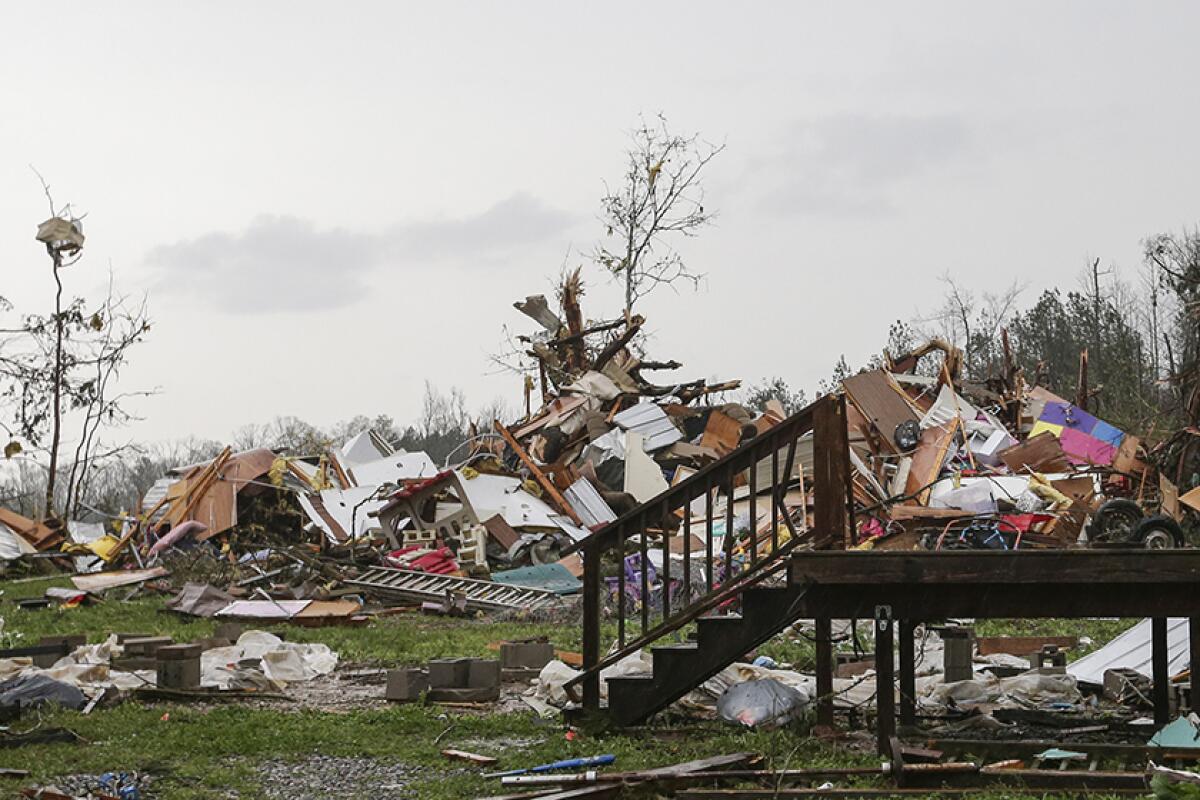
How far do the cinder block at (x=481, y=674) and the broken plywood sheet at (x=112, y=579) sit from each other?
1161 cm

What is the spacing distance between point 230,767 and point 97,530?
73.0ft

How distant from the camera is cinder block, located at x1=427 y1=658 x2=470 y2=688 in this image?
11289 millimetres

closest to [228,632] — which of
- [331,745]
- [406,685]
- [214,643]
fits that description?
[214,643]

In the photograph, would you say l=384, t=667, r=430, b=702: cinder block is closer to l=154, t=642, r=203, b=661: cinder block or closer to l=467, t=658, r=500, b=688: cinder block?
l=467, t=658, r=500, b=688: cinder block

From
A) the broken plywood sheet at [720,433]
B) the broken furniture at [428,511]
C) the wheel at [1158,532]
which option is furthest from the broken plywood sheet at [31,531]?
the wheel at [1158,532]

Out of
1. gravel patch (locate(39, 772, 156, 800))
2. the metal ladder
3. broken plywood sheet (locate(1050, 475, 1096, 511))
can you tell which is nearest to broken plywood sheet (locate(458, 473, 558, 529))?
the metal ladder

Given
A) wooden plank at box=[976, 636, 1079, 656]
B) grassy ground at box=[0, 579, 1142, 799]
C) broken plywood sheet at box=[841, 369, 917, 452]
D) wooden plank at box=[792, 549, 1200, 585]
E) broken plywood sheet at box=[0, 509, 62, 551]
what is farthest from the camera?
broken plywood sheet at box=[0, 509, 62, 551]

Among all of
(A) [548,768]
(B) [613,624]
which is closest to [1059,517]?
(B) [613,624]

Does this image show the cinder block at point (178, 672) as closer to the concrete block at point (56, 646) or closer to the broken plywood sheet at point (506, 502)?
the concrete block at point (56, 646)

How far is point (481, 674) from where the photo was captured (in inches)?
445

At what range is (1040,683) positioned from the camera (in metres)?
10.5

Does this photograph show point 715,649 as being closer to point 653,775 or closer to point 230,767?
point 653,775

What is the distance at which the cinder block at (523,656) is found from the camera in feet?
42.1

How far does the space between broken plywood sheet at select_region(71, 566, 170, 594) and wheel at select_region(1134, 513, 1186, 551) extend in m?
14.5
